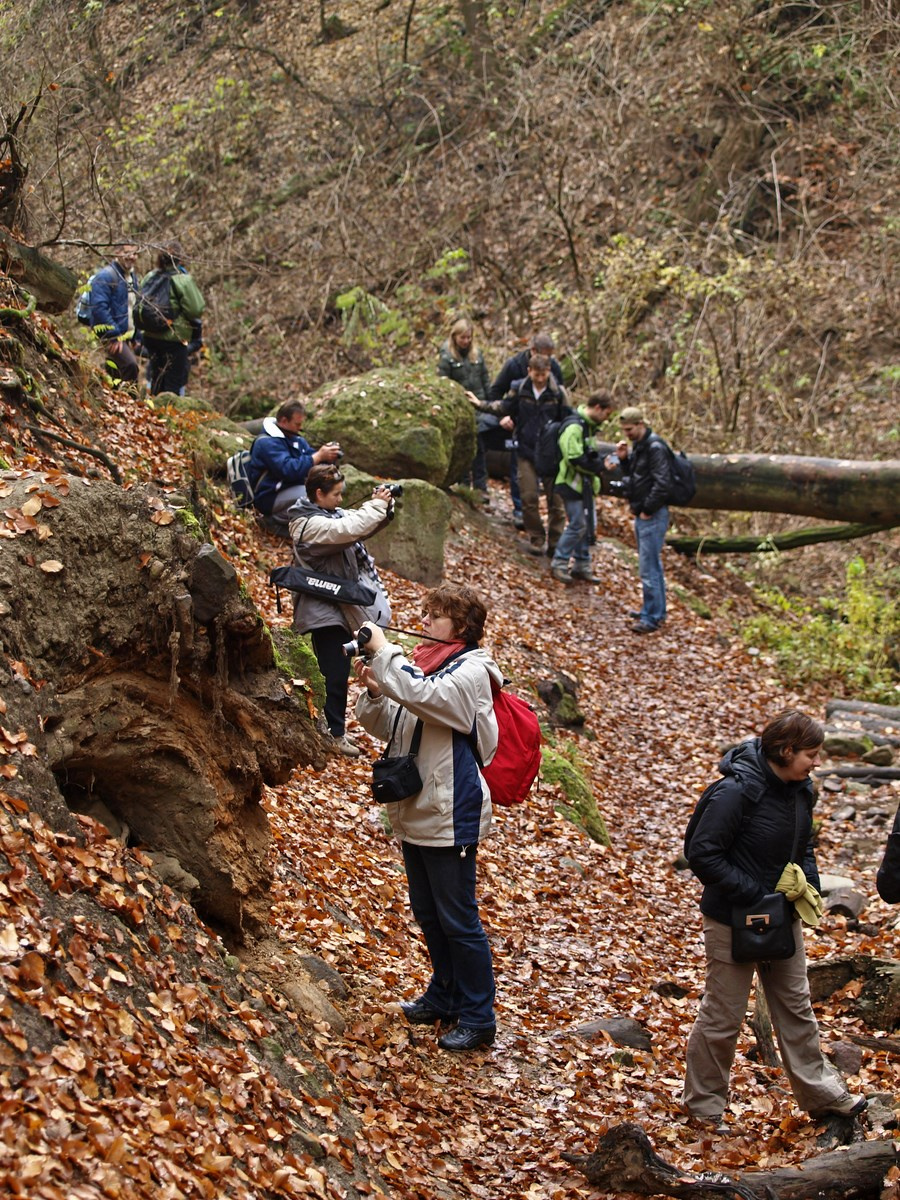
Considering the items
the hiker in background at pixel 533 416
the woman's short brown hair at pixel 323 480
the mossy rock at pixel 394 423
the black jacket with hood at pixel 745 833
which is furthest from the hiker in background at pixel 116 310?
the black jacket with hood at pixel 745 833

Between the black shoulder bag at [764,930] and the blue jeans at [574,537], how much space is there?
9247 millimetres

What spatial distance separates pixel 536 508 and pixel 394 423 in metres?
2.34

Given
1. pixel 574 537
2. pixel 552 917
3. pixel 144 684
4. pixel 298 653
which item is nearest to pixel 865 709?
pixel 574 537

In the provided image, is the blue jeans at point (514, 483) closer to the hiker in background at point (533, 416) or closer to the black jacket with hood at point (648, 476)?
the hiker in background at point (533, 416)

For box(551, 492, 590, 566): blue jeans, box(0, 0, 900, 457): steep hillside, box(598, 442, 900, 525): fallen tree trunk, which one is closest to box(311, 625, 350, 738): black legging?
box(551, 492, 590, 566): blue jeans

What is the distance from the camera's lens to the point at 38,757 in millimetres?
4461

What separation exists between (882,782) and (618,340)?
404 inches

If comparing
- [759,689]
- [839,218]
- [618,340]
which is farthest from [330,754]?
[839,218]

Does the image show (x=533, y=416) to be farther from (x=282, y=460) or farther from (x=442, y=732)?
(x=442, y=732)

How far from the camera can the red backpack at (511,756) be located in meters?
5.97

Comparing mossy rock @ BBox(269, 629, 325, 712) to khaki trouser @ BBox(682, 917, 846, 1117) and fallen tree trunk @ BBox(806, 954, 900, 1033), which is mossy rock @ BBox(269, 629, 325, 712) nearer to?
khaki trouser @ BBox(682, 917, 846, 1117)

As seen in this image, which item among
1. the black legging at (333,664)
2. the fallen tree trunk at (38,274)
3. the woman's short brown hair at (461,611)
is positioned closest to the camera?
the woman's short brown hair at (461,611)

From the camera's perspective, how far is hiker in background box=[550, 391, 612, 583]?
1378 cm

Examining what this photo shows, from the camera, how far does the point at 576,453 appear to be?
13773 millimetres
